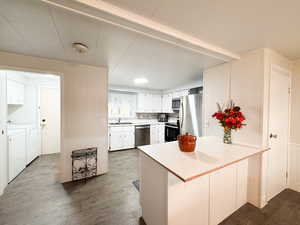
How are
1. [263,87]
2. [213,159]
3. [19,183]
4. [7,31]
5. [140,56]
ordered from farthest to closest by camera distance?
[19,183] → [140,56] → [263,87] → [7,31] → [213,159]

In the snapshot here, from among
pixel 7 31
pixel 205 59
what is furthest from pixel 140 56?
pixel 7 31

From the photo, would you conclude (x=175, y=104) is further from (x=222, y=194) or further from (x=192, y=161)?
(x=192, y=161)

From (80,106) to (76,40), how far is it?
1229 mm

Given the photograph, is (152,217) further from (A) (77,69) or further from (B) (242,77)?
(A) (77,69)

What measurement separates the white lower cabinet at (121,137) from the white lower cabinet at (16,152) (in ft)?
6.49

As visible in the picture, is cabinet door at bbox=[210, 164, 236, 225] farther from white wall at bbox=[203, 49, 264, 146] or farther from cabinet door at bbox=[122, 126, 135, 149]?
cabinet door at bbox=[122, 126, 135, 149]

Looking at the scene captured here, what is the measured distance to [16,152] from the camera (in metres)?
2.45

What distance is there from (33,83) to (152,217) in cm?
443

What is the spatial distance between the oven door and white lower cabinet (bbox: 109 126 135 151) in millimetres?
1282

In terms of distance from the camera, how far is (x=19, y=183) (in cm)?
220

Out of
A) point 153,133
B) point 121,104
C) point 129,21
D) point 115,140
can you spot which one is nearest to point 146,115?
point 153,133

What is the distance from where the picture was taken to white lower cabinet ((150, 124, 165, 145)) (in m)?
4.71

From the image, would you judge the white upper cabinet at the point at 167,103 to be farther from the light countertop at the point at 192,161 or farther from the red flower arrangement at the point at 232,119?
the light countertop at the point at 192,161

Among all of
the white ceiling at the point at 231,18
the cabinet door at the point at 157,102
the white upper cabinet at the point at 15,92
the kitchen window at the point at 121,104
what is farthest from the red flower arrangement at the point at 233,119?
the white upper cabinet at the point at 15,92
